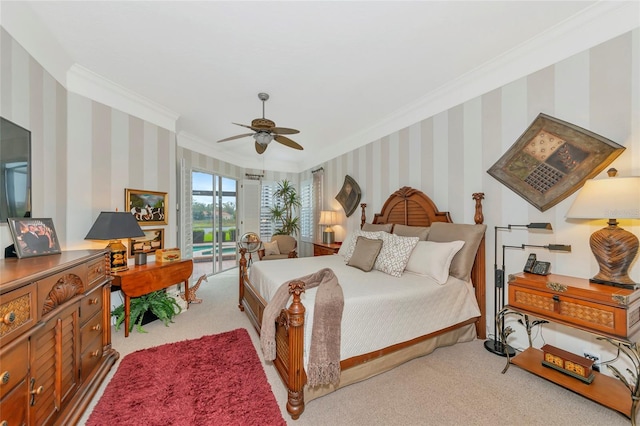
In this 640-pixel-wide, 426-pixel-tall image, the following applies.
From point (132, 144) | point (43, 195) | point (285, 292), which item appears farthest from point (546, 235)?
point (132, 144)

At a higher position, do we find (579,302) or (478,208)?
(478,208)

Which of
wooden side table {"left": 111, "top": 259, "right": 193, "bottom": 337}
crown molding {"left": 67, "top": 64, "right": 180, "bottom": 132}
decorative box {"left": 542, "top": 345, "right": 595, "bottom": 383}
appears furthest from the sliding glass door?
decorative box {"left": 542, "top": 345, "right": 595, "bottom": 383}

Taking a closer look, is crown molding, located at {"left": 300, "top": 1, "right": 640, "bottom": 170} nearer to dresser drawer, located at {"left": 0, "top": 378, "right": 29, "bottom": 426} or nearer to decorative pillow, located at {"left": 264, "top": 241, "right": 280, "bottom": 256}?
decorative pillow, located at {"left": 264, "top": 241, "right": 280, "bottom": 256}

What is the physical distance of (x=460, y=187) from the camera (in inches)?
116

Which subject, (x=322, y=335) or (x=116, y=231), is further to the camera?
(x=116, y=231)

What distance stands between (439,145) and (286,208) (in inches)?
161

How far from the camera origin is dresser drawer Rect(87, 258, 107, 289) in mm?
1854

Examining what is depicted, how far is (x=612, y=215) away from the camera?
162 cm

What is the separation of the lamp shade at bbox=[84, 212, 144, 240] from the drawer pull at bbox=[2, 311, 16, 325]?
1.72 m

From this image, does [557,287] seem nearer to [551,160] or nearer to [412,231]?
[551,160]

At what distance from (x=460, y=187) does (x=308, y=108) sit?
7.39 feet

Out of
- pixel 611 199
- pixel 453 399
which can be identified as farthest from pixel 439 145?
pixel 453 399

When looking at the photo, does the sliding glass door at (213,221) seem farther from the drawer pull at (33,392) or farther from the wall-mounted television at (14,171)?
the drawer pull at (33,392)

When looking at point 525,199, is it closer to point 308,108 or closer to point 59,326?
point 308,108
